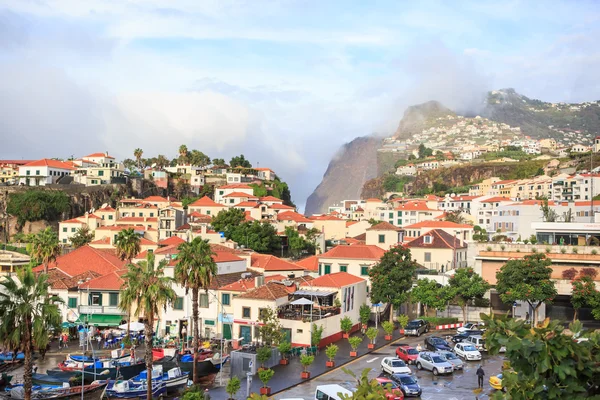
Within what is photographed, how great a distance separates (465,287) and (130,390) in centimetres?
2825

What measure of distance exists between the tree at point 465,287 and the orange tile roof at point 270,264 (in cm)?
1636

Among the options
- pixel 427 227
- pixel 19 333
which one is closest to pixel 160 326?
pixel 19 333

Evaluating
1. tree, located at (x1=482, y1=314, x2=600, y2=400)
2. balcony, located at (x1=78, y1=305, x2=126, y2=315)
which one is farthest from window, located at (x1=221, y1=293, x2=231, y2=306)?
tree, located at (x1=482, y1=314, x2=600, y2=400)

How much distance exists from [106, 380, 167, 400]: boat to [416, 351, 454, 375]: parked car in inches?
573

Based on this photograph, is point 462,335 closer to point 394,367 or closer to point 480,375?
point 394,367

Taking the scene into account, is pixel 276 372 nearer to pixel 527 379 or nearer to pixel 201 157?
pixel 527 379

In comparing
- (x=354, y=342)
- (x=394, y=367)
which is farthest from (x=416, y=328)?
(x=394, y=367)

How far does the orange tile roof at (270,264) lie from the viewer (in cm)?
5911

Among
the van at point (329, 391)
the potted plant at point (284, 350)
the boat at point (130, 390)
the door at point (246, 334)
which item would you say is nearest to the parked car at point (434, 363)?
the potted plant at point (284, 350)

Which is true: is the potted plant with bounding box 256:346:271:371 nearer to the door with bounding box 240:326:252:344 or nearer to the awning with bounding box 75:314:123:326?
the door with bounding box 240:326:252:344

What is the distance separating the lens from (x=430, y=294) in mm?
50469

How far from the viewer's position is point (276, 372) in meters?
36.4

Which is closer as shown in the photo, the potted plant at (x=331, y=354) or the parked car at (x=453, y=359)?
the parked car at (x=453, y=359)

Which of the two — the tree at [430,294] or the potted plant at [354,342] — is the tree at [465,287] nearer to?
the tree at [430,294]
